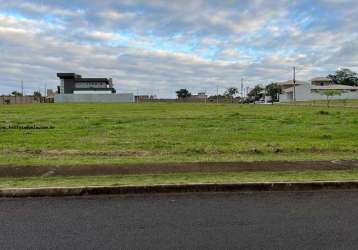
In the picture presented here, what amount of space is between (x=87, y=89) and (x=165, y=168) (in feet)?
444

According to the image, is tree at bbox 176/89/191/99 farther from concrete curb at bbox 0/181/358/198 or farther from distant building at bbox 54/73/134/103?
concrete curb at bbox 0/181/358/198

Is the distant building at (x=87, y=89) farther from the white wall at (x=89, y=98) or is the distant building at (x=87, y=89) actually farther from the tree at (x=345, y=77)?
the tree at (x=345, y=77)

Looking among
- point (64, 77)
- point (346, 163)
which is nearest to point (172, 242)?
point (346, 163)

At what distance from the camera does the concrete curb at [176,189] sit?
826 centimetres

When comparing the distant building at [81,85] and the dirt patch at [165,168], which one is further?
the distant building at [81,85]

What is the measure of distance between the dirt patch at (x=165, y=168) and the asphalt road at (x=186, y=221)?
6.64 ft

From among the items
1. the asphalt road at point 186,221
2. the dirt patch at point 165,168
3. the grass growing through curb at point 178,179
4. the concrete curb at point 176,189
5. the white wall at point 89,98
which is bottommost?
the asphalt road at point 186,221

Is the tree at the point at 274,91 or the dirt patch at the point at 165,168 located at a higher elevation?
the tree at the point at 274,91

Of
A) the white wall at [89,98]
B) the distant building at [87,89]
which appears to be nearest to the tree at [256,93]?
the distant building at [87,89]

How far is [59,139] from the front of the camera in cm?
1708

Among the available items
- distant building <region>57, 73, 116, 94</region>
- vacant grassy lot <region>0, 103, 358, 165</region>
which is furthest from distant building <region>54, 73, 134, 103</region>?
vacant grassy lot <region>0, 103, 358, 165</region>

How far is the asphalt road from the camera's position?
223 inches

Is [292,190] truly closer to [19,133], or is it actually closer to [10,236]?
[10,236]

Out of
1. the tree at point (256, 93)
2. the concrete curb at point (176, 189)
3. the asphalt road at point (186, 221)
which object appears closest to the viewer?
the asphalt road at point (186, 221)
